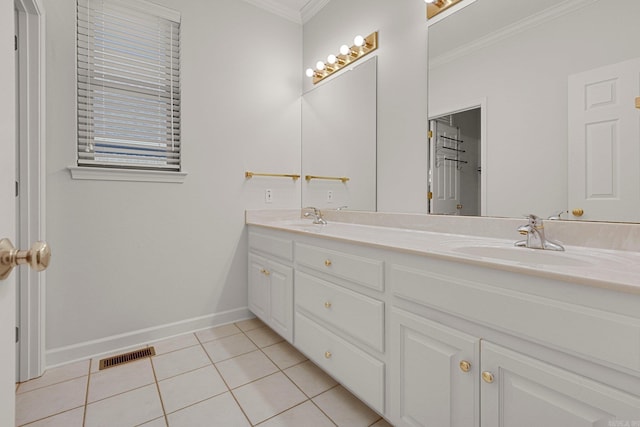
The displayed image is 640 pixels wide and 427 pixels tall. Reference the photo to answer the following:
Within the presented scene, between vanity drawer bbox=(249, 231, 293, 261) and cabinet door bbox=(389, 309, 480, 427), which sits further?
vanity drawer bbox=(249, 231, 293, 261)

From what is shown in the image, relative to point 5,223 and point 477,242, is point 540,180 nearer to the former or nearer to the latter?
point 477,242

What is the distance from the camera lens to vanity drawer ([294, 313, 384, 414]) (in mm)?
1214

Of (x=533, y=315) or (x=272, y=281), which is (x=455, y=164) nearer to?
(x=533, y=315)

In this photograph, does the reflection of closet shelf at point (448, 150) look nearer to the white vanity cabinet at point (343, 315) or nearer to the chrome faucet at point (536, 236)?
the chrome faucet at point (536, 236)

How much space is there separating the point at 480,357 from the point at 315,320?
2.84ft

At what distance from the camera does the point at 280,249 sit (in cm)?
189

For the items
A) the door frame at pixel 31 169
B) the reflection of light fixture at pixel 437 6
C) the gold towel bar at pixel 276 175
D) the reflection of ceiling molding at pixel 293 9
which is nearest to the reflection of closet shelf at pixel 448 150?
the reflection of light fixture at pixel 437 6

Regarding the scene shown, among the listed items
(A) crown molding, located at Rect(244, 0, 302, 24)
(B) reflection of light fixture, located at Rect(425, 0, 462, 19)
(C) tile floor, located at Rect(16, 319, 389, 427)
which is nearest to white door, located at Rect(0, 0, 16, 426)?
(C) tile floor, located at Rect(16, 319, 389, 427)

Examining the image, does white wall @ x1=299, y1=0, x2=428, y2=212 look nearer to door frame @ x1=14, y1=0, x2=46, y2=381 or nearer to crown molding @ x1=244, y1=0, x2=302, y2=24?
crown molding @ x1=244, y1=0, x2=302, y2=24

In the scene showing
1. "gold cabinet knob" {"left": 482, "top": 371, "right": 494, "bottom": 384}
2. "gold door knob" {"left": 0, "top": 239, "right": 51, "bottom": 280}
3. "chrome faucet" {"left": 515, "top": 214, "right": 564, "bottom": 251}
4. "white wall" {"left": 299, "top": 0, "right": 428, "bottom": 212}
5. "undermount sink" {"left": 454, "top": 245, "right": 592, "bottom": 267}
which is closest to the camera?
"gold door knob" {"left": 0, "top": 239, "right": 51, "bottom": 280}

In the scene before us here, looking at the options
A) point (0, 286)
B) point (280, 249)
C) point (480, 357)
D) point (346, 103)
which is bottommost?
point (480, 357)

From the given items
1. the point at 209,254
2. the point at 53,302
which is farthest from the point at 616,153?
the point at 53,302

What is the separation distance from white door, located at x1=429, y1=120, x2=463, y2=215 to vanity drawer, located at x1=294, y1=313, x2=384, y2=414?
34.0 inches

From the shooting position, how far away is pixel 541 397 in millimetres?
756
